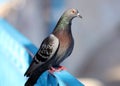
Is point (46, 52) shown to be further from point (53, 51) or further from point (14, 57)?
point (14, 57)

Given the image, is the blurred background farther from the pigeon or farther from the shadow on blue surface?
the pigeon

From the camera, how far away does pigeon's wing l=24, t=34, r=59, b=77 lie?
2.52 m

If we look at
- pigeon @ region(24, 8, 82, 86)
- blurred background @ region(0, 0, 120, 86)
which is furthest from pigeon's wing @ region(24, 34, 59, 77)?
blurred background @ region(0, 0, 120, 86)

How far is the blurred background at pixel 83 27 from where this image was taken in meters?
5.32

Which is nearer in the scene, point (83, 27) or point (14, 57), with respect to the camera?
point (14, 57)

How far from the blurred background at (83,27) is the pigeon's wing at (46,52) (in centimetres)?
257

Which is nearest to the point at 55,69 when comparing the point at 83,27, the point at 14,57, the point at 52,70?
the point at 52,70

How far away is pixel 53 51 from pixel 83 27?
3.12 m

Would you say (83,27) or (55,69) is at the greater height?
(55,69)

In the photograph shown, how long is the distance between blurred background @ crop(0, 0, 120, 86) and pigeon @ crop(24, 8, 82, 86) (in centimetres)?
257

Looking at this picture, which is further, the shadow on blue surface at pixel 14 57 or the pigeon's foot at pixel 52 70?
the shadow on blue surface at pixel 14 57

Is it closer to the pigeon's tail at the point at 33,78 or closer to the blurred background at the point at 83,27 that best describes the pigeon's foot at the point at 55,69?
the pigeon's tail at the point at 33,78

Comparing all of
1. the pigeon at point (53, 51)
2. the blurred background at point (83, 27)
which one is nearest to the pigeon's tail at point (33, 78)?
the pigeon at point (53, 51)

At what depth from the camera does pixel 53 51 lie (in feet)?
8.30
